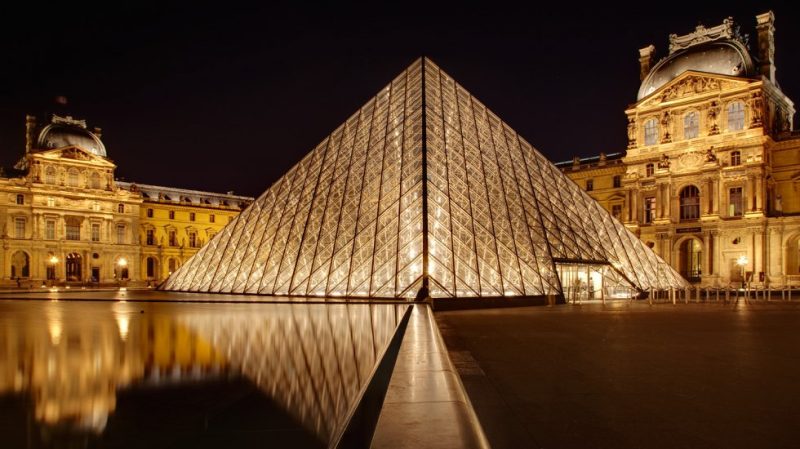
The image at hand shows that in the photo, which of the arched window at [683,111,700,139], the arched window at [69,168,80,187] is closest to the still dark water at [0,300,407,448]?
the arched window at [683,111,700,139]

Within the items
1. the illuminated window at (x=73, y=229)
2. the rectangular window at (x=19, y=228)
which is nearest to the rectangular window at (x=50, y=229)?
the illuminated window at (x=73, y=229)

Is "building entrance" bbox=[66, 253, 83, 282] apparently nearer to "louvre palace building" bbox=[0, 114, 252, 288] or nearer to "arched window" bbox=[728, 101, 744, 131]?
"louvre palace building" bbox=[0, 114, 252, 288]

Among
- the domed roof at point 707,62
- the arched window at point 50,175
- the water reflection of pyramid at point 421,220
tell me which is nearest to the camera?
the water reflection of pyramid at point 421,220

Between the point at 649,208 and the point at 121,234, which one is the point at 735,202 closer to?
the point at 649,208

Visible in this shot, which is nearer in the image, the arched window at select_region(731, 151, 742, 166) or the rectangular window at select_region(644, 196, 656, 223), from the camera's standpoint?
the arched window at select_region(731, 151, 742, 166)

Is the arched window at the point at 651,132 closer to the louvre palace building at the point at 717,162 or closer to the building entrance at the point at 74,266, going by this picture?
the louvre palace building at the point at 717,162

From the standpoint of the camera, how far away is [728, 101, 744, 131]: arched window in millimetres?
39719

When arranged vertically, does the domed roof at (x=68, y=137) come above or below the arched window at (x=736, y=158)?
above

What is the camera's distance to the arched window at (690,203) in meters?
42.7

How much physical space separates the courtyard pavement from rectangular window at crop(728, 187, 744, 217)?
112 ft

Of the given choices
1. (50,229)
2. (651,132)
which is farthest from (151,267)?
(651,132)

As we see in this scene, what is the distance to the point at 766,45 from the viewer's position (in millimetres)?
42875

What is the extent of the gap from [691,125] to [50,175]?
179ft

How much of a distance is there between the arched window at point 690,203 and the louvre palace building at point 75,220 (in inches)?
1947
